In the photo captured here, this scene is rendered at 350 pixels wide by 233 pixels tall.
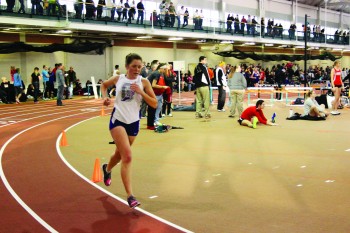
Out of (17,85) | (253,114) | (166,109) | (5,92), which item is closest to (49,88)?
(17,85)

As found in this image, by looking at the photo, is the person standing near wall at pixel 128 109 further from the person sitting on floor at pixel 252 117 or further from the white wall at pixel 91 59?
the white wall at pixel 91 59

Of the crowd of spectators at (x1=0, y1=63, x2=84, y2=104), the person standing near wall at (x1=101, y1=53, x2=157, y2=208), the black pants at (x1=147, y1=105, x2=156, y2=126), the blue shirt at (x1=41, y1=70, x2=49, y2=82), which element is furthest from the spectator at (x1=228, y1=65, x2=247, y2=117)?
the blue shirt at (x1=41, y1=70, x2=49, y2=82)

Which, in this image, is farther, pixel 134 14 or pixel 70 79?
pixel 134 14

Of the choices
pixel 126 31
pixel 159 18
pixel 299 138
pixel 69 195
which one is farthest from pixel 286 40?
pixel 69 195

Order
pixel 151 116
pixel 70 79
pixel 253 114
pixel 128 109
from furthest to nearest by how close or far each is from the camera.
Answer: pixel 70 79
pixel 253 114
pixel 151 116
pixel 128 109

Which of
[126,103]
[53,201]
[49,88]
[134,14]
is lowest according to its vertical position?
[53,201]

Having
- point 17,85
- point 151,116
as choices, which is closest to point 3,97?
point 17,85

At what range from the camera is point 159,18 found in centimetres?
2878

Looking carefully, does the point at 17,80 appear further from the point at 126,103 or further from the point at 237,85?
→ the point at 126,103

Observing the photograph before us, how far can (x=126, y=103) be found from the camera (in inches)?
215

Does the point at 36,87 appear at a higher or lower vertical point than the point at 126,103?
higher

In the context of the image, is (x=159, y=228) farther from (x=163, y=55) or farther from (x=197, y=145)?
(x=163, y=55)

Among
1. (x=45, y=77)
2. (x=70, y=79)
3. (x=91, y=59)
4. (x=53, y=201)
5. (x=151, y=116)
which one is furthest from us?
(x=91, y=59)

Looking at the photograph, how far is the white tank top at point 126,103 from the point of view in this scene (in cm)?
544
